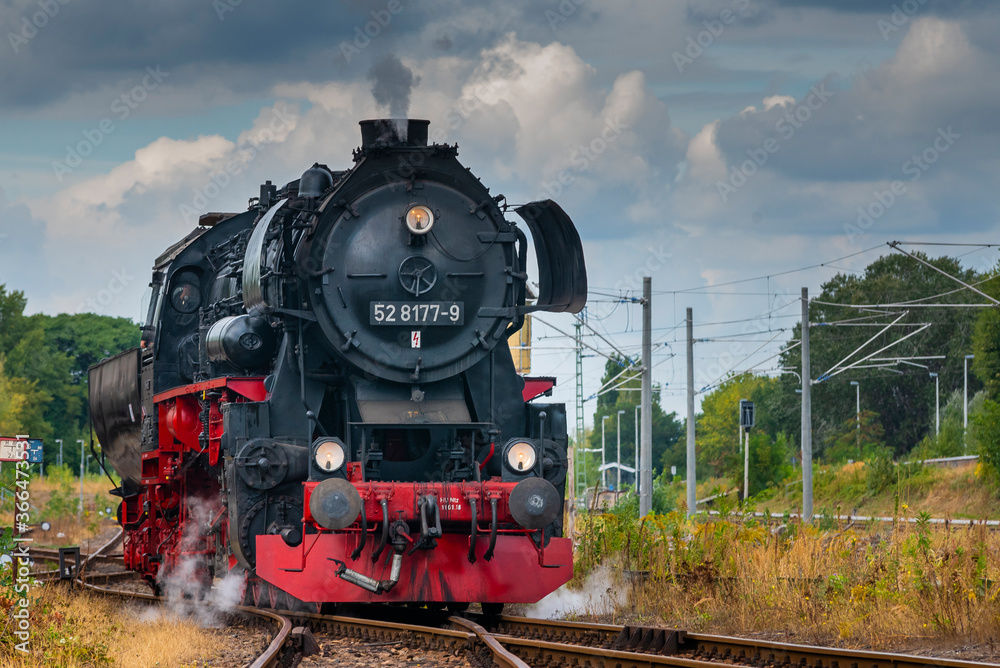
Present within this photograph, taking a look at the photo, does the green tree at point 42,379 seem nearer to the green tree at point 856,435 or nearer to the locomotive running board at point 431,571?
the green tree at point 856,435

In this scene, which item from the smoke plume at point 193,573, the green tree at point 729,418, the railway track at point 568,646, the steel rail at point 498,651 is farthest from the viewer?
the green tree at point 729,418

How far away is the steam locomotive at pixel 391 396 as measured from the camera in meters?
9.84

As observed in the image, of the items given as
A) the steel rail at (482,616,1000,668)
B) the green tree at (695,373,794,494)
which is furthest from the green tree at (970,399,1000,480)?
the green tree at (695,373,794,494)

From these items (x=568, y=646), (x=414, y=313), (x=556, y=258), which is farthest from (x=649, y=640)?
(x=556, y=258)

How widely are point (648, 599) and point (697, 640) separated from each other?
3462 mm

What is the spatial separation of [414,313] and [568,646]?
3554mm

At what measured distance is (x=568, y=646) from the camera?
8.30 meters

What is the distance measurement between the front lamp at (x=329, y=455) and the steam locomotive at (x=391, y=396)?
0.01 meters

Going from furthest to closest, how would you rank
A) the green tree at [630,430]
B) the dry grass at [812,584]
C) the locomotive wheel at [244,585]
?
the green tree at [630,430] < the locomotive wheel at [244,585] < the dry grass at [812,584]

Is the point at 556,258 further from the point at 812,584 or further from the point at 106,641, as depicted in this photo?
Answer: the point at 106,641

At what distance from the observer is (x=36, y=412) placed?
62125 mm

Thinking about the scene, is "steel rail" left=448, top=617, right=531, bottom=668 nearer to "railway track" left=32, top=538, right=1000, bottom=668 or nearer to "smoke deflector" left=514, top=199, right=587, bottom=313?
"railway track" left=32, top=538, right=1000, bottom=668

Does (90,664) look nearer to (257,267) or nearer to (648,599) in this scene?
(257,267)

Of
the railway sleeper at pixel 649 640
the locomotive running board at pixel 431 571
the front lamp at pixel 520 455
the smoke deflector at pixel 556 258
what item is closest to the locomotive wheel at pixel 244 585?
the locomotive running board at pixel 431 571
